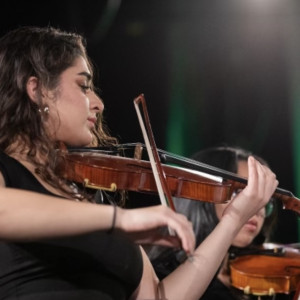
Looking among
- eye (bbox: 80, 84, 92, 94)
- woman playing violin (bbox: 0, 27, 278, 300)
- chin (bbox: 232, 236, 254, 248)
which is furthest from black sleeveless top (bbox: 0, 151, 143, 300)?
chin (bbox: 232, 236, 254, 248)

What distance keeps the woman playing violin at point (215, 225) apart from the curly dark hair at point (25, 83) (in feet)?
2.74

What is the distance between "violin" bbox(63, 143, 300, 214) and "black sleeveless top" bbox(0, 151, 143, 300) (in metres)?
0.14

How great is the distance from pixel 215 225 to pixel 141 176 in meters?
0.92

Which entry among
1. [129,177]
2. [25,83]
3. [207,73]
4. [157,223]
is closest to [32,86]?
[25,83]

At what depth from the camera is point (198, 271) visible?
1.18m

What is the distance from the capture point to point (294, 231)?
3166 millimetres

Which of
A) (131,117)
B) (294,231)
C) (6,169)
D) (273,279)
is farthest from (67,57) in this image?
(294,231)

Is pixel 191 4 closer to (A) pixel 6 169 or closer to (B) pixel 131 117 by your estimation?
(B) pixel 131 117

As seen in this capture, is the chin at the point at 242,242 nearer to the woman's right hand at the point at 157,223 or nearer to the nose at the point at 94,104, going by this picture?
the nose at the point at 94,104

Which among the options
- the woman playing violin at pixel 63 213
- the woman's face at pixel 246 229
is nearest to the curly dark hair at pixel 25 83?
the woman playing violin at pixel 63 213

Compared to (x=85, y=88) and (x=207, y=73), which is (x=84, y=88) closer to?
(x=85, y=88)

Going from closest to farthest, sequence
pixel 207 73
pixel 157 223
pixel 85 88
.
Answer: pixel 157 223, pixel 85 88, pixel 207 73

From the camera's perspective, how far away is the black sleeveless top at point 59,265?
104cm

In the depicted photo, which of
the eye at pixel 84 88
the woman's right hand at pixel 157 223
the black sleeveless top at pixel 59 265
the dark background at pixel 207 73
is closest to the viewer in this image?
the woman's right hand at pixel 157 223
